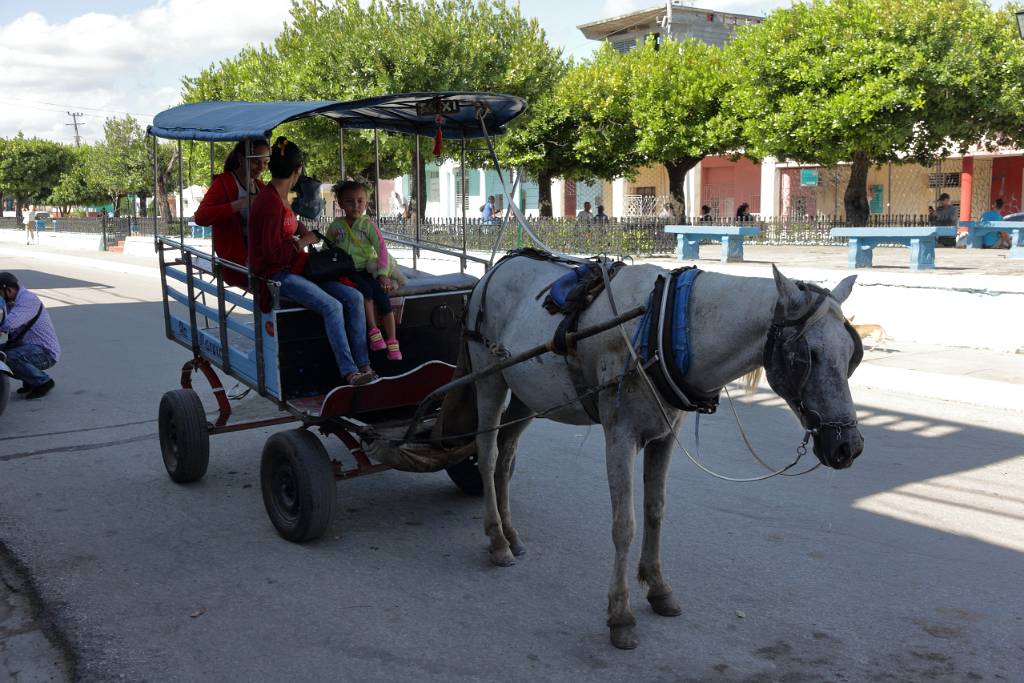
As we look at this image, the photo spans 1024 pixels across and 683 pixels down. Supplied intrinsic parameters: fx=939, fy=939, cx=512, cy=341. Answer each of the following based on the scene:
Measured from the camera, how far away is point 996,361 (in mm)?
10508

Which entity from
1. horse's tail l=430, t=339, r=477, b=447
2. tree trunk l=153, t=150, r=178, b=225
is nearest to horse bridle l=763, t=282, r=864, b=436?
horse's tail l=430, t=339, r=477, b=447

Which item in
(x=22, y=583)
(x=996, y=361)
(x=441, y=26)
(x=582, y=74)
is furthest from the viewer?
(x=582, y=74)

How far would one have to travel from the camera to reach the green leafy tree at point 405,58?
22.2 m

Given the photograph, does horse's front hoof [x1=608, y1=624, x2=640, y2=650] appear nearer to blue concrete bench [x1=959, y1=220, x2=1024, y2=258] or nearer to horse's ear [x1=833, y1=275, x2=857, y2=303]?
horse's ear [x1=833, y1=275, x2=857, y2=303]

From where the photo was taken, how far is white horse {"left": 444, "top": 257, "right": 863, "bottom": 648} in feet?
11.2

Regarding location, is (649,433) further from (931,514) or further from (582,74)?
(582,74)

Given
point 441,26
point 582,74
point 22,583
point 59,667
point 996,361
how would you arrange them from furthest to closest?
point 582,74
point 441,26
point 996,361
point 22,583
point 59,667

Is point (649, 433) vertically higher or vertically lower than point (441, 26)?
lower

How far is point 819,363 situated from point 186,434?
13.9 ft

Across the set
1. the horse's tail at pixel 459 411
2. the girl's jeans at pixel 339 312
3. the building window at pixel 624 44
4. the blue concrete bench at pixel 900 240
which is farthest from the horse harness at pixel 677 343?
the building window at pixel 624 44

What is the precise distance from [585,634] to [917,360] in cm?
807

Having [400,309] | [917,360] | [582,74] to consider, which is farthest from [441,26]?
[400,309]

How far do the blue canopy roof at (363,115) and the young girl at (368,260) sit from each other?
539 mm

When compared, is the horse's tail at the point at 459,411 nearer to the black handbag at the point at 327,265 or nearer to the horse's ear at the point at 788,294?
the black handbag at the point at 327,265
